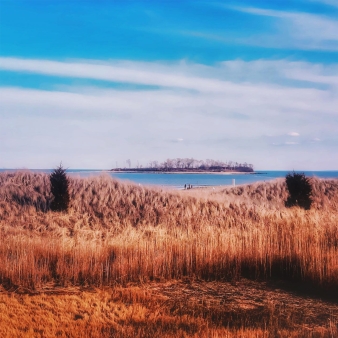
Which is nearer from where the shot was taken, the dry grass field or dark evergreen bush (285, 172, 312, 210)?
the dry grass field

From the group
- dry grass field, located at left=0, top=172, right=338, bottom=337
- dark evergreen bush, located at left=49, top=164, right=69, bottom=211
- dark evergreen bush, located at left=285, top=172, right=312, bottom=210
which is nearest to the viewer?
dry grass field, located at left=0, top=172, right=338, bottom=337

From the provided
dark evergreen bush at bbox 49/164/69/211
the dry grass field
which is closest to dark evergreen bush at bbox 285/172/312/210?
the dry grass field

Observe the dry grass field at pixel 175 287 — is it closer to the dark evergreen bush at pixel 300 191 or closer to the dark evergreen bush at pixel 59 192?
the dark evergreen bush at pixel 300 191

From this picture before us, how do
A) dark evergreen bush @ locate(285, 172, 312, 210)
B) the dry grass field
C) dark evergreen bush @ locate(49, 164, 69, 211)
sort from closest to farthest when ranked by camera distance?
the dry grass field → dark evergreen bush @ locate(49, 164, 69, 211) → dark evergreen bush @ locate(285, 172, 312, 210)

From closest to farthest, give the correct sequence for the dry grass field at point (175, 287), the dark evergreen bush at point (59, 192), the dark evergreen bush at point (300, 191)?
the dry grass field at point (175, 287)
the dark evergreen bush at point (59, 192)
the dark evergreen bush at point (300, 191)

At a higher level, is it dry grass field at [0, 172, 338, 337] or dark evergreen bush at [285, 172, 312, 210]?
dark evergreen bush at [285, 172, 312, 210]

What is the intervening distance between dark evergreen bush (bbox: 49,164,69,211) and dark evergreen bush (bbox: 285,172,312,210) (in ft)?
34.7

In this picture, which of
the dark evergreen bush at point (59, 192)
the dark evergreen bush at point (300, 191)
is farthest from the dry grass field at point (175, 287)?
the dark evergreen bush at point (59, 192)

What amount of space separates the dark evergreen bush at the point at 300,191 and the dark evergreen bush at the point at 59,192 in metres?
10.6

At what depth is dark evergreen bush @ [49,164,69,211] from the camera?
18500 millimetres

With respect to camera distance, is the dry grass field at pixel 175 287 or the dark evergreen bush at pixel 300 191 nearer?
the dry grass field at pixel 175 287

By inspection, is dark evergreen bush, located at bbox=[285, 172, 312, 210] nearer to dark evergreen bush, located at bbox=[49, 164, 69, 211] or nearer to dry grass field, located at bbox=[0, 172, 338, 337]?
dry grass field, located at bbox=[0, 172, 338, 337]

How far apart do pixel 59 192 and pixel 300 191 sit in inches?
447

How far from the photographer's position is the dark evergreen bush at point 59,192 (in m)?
18.5
